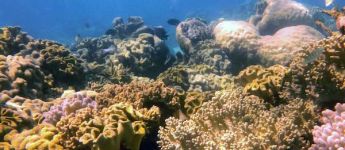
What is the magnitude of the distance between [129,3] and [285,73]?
6835cm

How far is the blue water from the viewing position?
148ft

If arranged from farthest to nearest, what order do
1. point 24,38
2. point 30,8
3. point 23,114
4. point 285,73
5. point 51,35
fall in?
point 30,8
point 51,35
point 24,38
point 23,114
point 285,73

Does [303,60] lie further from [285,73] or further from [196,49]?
[196,49]

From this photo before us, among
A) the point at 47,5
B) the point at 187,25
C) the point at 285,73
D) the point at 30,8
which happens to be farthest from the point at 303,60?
the point at 47,5

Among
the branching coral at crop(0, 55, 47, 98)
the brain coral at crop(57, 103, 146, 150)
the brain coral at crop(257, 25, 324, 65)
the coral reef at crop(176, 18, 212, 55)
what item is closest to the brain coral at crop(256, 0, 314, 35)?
the coral reef at crop(176, 18, 212, 55)

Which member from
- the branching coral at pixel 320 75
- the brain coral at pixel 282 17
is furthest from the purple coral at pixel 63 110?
the brain coral at pixel 282 17

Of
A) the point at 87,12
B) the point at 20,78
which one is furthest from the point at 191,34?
the point at 87,12

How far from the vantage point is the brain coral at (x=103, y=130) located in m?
3.40

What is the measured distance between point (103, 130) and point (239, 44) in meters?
7.14

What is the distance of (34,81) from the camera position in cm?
645

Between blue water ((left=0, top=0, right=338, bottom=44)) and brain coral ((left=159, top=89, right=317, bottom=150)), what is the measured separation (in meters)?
33.4

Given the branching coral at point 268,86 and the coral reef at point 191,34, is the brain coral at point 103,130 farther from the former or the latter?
the coral reef at point 191,34

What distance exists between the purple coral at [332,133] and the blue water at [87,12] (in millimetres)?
33895

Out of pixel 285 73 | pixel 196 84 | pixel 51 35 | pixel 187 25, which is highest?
pixel 51 35
